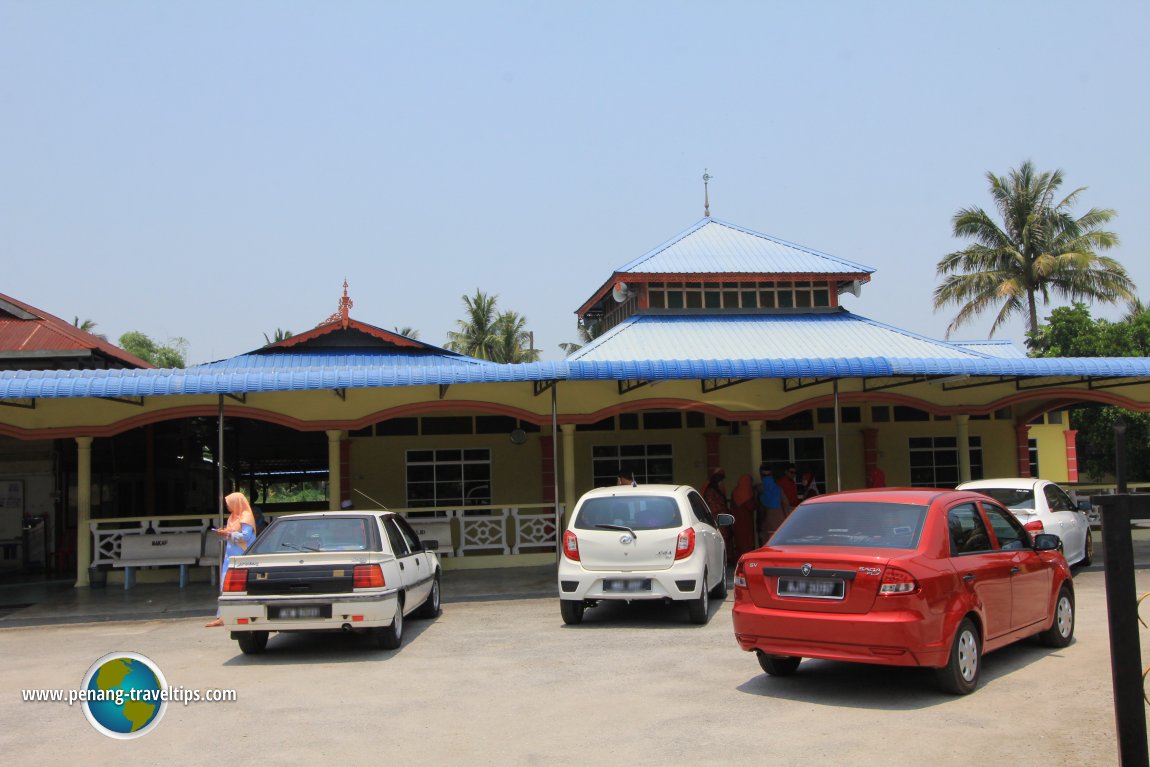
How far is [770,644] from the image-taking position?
7.49 metres

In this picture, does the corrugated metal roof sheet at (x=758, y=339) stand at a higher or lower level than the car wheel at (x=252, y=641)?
higher

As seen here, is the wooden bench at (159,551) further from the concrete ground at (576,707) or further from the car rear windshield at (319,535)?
the car rear windshield at (319,535)

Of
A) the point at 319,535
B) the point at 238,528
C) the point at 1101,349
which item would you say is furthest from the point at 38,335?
the point at 1101,349

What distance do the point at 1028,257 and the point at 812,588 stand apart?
38.3m

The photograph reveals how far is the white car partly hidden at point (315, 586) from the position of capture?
9.48 metres

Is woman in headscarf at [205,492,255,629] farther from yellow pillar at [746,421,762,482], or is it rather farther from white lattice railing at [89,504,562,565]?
yellow pillar at [746,421,762,482]

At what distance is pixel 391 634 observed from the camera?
996 cm

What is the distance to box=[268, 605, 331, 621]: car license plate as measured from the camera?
31.1 feet

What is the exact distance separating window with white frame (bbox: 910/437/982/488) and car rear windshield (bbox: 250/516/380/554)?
1632 centimetres

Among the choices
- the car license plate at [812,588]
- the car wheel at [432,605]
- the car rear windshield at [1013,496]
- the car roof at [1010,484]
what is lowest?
the car wheel at [432,605]

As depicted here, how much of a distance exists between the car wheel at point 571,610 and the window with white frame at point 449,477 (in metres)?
10.3

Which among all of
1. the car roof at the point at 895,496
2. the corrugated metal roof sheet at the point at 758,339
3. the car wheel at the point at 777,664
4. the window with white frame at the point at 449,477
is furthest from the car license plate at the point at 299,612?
the corrugated metal roof sheet at the point at 758,339

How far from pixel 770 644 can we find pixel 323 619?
171 inches

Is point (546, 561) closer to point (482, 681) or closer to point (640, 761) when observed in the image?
point (482, 681)
